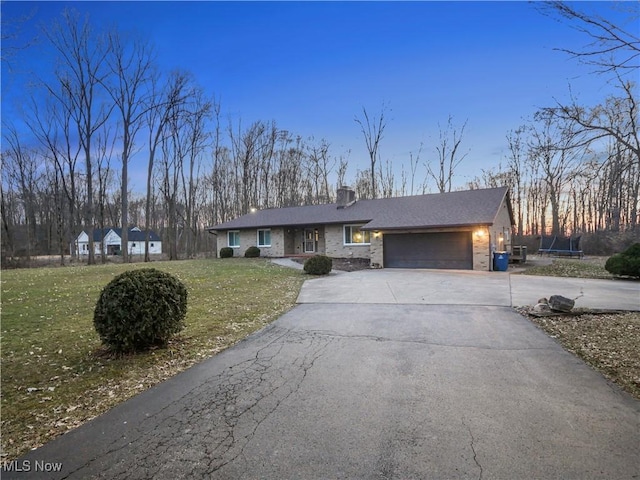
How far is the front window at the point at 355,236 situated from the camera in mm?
20625

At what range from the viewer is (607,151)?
536cm

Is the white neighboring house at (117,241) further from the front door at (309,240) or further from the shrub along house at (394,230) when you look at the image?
the front door at (309,240)

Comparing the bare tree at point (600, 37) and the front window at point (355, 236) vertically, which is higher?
the bare tree at point (600, 37)

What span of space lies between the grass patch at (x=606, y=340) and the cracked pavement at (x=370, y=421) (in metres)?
0.26

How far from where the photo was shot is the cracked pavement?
233 cm

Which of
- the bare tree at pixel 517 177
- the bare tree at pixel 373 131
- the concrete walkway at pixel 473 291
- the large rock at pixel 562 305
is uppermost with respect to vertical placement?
the bare tree at pixel 373 131

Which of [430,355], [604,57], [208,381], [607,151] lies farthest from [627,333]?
[208,381]

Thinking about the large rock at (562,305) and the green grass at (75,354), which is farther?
the large rock at (562,305)

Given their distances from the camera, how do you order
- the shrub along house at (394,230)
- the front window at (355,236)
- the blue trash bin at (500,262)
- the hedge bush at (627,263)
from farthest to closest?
the front window at (355,236), the shrub along house at (394,230), the blue trash bin at (500,262), the hedge bush at (627,263)

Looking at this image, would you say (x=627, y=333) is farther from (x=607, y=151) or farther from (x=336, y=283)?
(x=336, y=283)

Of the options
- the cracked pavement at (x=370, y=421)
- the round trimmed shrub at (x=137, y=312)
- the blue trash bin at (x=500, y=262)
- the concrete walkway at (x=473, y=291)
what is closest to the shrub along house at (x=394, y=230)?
the blue trash bin at (x=500, y=262)

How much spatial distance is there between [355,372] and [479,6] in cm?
804

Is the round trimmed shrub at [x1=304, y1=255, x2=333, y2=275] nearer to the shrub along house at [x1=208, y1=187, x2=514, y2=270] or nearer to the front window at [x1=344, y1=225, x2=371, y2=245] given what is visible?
the shrub along house at [x1=208, y1=187, x2=514, y2=270]

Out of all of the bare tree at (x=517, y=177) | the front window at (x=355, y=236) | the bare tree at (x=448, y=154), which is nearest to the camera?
the front window at (x=355, y=236)
